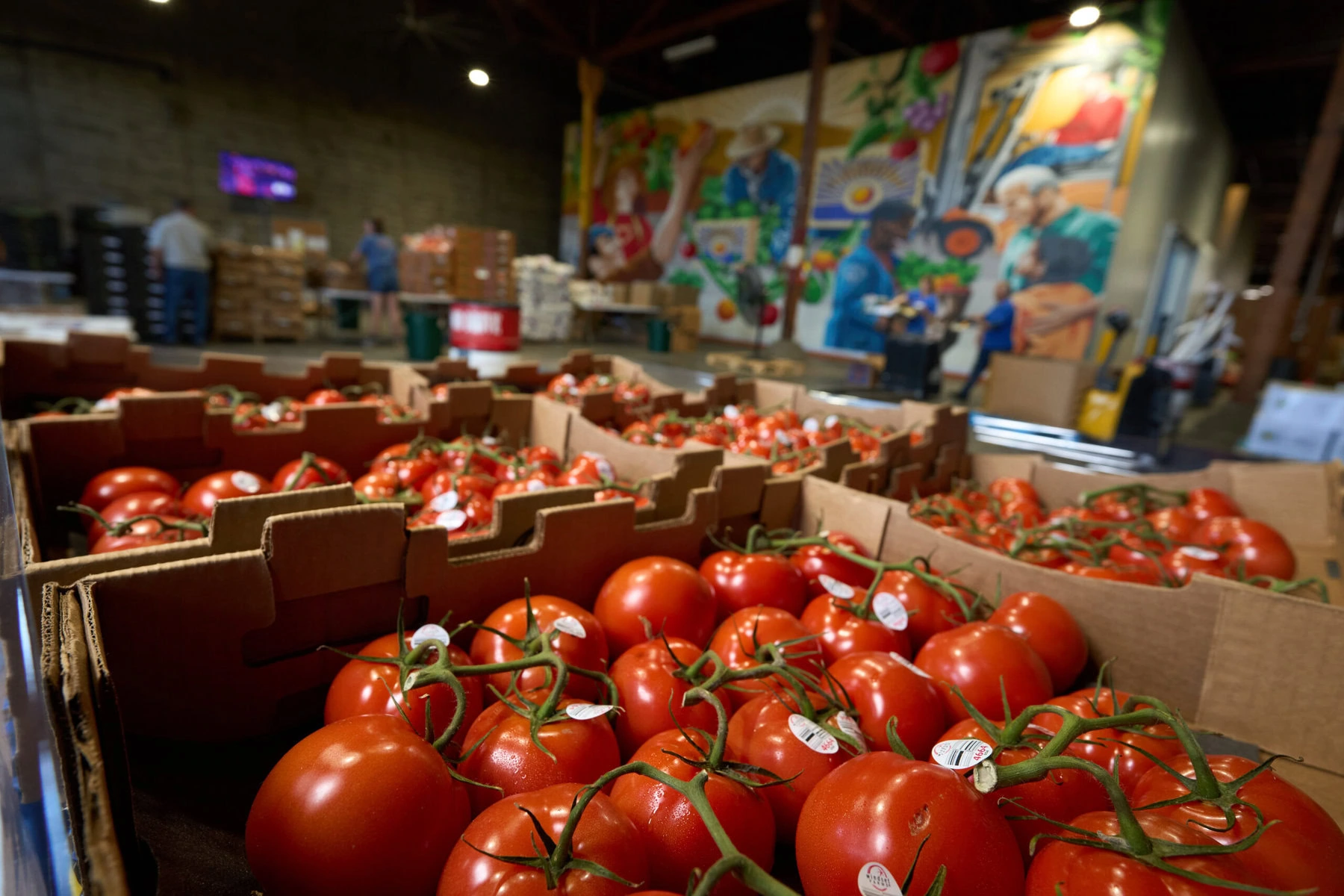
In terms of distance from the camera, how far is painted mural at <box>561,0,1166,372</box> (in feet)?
26.3

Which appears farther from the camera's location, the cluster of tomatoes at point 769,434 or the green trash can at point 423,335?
the green trash can at point 423,335

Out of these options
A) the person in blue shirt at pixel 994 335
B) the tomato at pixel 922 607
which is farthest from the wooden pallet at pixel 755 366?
the tomato at pixel 922 607

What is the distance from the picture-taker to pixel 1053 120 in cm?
836

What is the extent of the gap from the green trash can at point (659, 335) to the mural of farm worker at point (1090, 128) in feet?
18.5

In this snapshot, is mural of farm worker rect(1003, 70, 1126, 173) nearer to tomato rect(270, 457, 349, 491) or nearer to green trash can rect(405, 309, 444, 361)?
green trash can rect(405, 309, 444, 361)

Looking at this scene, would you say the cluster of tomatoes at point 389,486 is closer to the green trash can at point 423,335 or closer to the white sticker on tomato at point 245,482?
the white sticker on tomato at point 245,482

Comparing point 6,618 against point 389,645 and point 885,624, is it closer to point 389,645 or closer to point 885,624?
point 389,645

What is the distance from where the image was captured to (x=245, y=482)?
1483 millimetres

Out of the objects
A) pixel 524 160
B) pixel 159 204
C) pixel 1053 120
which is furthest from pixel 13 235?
pixel 1053 120

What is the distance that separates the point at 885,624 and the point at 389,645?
836mm

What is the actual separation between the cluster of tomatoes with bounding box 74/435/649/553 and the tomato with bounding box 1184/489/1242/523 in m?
1.72

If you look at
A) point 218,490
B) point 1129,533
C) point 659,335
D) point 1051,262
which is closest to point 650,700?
point 218,490

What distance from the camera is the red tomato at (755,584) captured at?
1312 mm

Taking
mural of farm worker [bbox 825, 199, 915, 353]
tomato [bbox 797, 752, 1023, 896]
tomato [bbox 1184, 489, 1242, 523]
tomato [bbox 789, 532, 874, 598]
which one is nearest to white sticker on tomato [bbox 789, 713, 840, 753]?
tomato [bbox 797, 752, 1023, 896]
